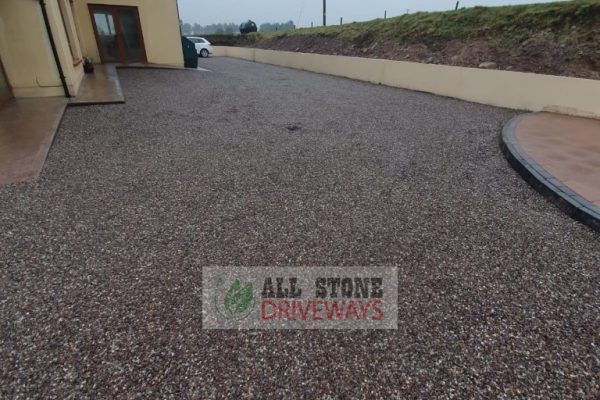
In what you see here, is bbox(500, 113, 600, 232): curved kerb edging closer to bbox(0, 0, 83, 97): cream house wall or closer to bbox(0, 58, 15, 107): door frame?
bbox(0, 0, 83, 97): cream house wall

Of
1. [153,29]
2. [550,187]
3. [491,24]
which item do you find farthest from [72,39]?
[491,24]

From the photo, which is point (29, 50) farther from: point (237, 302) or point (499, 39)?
point (499, 39)

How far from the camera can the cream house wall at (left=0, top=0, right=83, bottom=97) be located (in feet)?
18.1

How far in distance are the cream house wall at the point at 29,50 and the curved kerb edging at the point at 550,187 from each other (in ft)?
26.8

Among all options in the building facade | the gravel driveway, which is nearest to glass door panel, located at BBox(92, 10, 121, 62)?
the building facade

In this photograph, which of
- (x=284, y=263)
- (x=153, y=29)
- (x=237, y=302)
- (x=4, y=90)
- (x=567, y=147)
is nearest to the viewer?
(x=237, y=302)

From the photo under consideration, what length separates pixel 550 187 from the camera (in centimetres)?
305

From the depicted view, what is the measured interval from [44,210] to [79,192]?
0.37 m

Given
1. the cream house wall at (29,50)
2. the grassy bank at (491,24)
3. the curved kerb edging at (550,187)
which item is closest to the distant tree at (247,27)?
the grassy bank at (491,24)

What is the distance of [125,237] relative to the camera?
2.33m

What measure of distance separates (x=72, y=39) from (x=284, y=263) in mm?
10249

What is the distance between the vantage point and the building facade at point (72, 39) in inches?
223

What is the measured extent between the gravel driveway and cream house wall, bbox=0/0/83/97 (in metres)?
2.71

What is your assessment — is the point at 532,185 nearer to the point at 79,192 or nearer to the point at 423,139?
the point at 423,139
